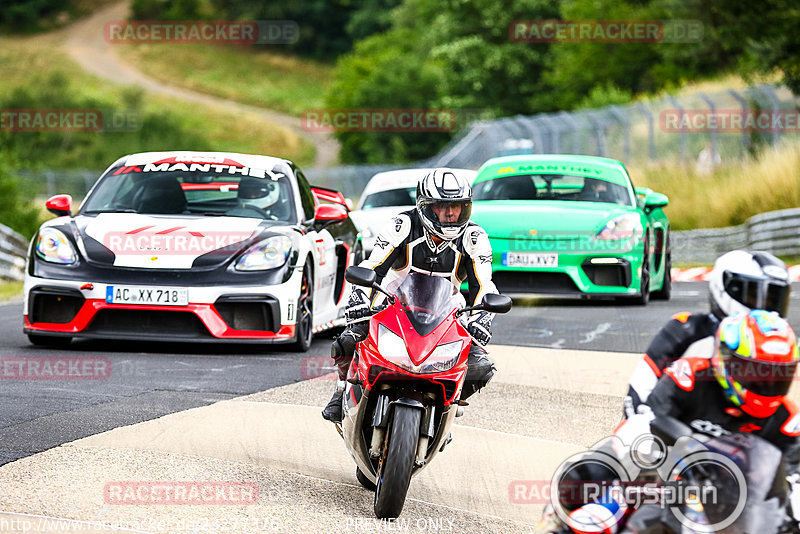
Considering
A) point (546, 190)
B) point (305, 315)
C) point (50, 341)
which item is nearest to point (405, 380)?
point (305, 315)

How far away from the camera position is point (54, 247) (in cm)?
1043

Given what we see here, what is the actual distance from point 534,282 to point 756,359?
34.2ft

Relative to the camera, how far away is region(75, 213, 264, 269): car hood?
10211mm

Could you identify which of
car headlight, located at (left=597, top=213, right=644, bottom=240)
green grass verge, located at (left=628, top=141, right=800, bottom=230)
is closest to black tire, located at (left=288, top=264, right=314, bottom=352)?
car headlight, located at (left=597, top=213, right=644, bottom=240)

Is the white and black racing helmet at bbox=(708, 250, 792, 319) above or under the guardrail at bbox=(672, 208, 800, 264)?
above

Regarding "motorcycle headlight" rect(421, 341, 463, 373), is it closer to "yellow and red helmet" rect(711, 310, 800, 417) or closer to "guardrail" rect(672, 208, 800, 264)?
"yellow and red helmet" rect(711, 310, 800, 417)

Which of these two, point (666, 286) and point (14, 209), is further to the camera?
point (14, 209)

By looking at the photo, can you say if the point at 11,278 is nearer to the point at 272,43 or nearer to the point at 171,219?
the point at 171,219

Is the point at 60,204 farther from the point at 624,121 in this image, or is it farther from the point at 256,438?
the point at 624,121

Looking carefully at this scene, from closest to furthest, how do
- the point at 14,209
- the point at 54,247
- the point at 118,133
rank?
the point at 54,247 < the point at 14,209 < the point at 118,133

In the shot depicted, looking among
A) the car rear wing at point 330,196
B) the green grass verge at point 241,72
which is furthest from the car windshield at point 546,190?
the green grass verge at point 241,72

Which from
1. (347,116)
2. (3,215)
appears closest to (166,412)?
(3,215)

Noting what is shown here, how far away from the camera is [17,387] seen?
873 centimetres

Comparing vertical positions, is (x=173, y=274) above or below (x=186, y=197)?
below
